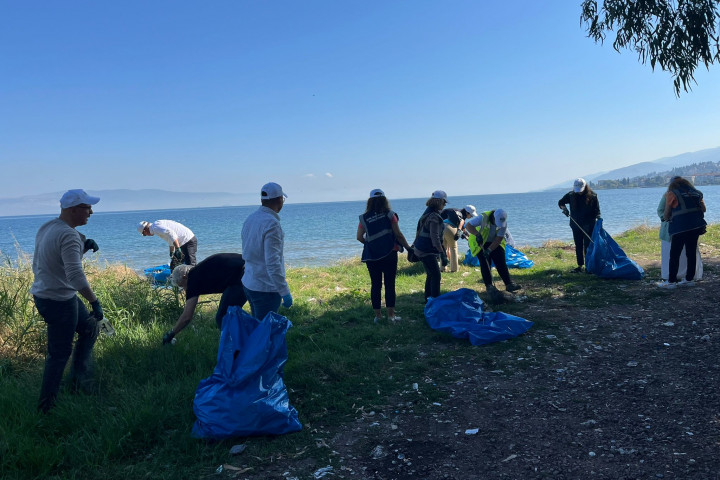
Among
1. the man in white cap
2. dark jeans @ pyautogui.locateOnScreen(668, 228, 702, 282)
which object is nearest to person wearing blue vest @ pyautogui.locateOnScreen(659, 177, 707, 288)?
dark jeans @ pyautogui.locateOnScreen(668, 228, 702, 282)

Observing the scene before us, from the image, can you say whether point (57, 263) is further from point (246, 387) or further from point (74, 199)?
point (246, 387)

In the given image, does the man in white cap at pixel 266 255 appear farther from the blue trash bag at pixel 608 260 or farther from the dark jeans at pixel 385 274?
the blue trash bag at pixel 608 260

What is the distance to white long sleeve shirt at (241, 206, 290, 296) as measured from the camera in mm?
4164

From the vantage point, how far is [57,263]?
3.61 meters

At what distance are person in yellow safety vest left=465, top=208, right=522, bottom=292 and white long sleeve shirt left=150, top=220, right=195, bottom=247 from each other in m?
4.96

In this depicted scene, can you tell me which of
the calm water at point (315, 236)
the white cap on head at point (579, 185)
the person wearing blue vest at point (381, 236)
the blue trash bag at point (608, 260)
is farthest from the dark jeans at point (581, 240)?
the calm water at point (315, 236)

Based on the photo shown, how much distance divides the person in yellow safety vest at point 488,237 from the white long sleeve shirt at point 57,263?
17.6 feet

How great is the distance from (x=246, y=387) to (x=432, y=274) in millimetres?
3825

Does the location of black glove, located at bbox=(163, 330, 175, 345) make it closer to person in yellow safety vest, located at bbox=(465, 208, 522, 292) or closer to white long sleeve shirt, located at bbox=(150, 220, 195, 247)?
white long sleeve shirt, located at bbox=(150, 220, 195, 247)

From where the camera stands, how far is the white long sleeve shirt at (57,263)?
356cm

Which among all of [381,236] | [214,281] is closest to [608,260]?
[381,236]

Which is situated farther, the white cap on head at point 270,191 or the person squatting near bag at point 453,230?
the person squatting near bag at point 453,230

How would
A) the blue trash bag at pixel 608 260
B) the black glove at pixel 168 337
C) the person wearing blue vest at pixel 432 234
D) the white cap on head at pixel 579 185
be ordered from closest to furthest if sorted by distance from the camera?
1. the black glove at pixel 168 337
2. the person wearing blue vest at pixel 432 234
3. the blue trash bag at pixel 608 260
4. the white cap on head at pixel 579 185

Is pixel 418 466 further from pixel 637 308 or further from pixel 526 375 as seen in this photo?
pixel 637 308
